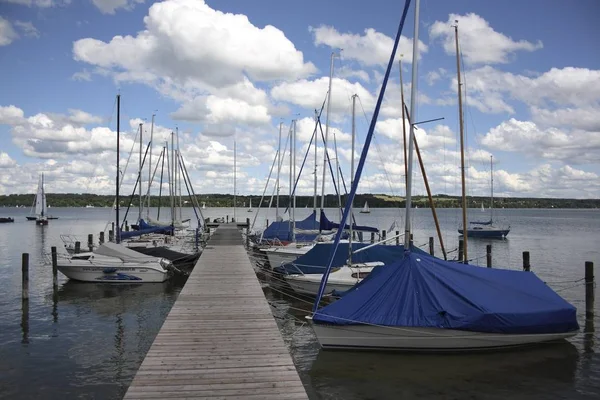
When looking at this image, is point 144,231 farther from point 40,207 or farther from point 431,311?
point 40,207

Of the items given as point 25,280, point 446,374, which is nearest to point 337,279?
point 446,374

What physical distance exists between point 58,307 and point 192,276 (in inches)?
231

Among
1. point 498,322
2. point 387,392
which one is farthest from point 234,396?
point 498,322

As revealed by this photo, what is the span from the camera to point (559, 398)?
11.0m

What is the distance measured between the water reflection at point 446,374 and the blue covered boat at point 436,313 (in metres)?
0.37

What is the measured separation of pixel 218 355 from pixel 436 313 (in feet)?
18.3

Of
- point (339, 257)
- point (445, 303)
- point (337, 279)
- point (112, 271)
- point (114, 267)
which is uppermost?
point (339, 257)

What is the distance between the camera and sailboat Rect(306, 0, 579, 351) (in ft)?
40.0

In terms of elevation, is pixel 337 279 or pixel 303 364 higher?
pixel 337 279

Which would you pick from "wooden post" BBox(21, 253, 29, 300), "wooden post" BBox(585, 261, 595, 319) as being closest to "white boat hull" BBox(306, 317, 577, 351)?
"wooden post" BBox(585, 261, 595, 319)

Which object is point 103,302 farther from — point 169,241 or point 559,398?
point 559,398

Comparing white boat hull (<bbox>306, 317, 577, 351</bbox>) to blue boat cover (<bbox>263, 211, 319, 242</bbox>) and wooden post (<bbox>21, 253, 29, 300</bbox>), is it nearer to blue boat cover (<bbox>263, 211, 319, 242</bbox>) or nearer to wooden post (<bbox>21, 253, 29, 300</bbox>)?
wooden post (<bbox>21, 253, 29, 300</bbox>)

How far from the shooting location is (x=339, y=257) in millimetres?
21031

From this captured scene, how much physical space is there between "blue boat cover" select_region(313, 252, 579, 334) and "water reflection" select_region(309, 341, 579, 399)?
89cm
